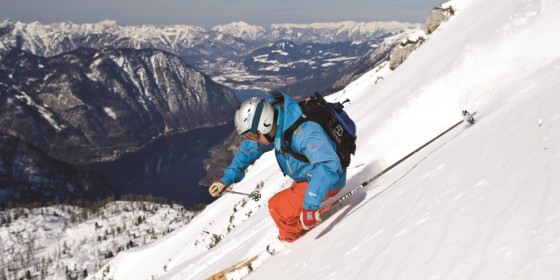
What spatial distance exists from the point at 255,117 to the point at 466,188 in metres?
3.25

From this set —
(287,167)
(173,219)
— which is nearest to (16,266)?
(173,219)

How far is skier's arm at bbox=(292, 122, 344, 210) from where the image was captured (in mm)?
5922

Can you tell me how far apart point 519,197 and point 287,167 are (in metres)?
3.95

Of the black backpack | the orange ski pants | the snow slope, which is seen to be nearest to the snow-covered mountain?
the snow slope

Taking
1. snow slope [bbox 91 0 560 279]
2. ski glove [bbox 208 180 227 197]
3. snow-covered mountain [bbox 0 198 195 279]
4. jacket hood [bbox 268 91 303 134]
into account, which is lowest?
snow slope [bbox 91 0 560 279]

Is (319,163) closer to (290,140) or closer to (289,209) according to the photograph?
(290,140)

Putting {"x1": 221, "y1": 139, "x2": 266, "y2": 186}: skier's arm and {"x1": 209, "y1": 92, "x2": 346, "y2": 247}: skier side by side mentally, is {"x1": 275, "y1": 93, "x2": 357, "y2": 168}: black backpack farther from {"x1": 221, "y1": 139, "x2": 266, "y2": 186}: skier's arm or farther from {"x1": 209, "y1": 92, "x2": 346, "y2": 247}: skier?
{"x1": 221, "y1": 139, "x2": 266, "y2": 186}: skier's arm

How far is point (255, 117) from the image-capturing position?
258 inches

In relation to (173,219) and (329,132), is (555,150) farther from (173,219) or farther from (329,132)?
(173,219)

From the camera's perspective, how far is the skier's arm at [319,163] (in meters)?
5.92

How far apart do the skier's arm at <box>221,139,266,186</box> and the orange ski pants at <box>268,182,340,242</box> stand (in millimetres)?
1299

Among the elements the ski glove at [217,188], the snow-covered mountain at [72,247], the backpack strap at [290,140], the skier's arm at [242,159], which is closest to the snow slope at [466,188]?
the backpack strap at [290,140]

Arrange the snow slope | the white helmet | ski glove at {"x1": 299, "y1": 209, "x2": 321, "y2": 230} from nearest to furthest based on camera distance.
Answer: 1. the snow slope
2. ski glove at {"x1": 299, "y1": 209, "x2": 321, "y2": 230}
3. the white helmet

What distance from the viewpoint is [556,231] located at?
2904 mm
